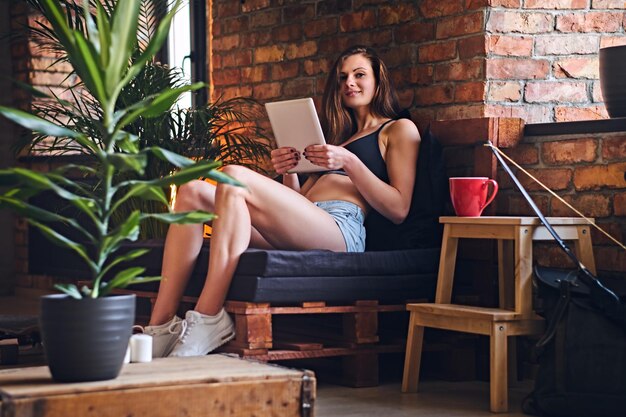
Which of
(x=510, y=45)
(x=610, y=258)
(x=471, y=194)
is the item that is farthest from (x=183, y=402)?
(x=510, y=45)

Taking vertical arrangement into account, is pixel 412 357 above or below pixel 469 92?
below

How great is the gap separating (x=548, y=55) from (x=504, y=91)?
0.21m

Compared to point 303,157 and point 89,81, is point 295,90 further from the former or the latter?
point 89,81

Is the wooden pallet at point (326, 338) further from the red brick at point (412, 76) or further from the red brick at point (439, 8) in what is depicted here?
the red brick at point (439, 8)

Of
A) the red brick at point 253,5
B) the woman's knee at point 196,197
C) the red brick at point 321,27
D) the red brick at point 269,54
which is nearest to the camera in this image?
the woman's knee at point 196,197

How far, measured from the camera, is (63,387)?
208cm

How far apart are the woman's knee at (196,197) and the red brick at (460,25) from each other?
1.00 meters

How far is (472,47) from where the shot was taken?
369cm

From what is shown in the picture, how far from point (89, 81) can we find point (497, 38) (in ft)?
5.98

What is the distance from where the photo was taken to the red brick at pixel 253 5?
4.75 m

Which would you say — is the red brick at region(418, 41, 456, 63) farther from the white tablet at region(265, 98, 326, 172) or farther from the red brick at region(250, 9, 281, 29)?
the red brick at region(250, 9, 281, 29)

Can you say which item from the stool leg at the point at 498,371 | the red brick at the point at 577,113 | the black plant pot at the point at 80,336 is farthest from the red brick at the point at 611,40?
the black plant pot at the point at 80,336

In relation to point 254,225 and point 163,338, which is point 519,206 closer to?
point 254,225

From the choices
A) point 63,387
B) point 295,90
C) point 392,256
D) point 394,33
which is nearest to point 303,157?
point 392,256
